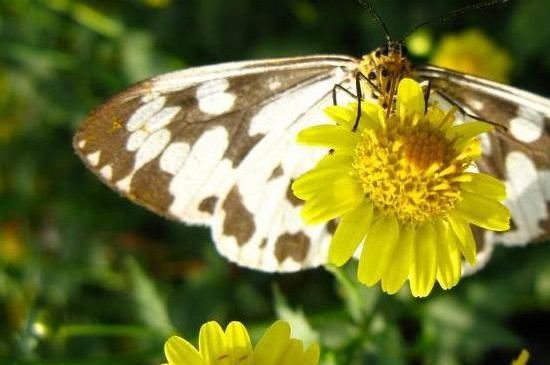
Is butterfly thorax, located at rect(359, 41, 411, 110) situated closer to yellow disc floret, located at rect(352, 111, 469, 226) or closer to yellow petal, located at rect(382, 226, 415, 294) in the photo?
yellow disc floret, located at rect(352, 111, 469, 226)

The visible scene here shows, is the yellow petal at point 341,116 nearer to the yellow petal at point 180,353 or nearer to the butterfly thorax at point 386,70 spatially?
the butterfly thorax at point 386,70

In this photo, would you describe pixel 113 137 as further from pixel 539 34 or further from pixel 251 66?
pixel 539 34

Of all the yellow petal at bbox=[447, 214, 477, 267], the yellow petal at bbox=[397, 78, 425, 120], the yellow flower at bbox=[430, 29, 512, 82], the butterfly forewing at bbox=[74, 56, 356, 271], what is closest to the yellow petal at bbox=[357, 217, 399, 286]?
the yellow petal at bbox=[447, 214, 477, 267]

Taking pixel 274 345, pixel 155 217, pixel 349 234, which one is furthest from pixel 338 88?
pixel 155 217

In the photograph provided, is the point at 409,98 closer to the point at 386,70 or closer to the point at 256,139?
the point at 386,70

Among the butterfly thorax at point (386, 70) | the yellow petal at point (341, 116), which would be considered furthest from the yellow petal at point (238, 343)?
the butterfly thorax at point (386, 70)

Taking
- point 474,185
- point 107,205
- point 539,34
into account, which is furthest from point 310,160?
point 107,205
